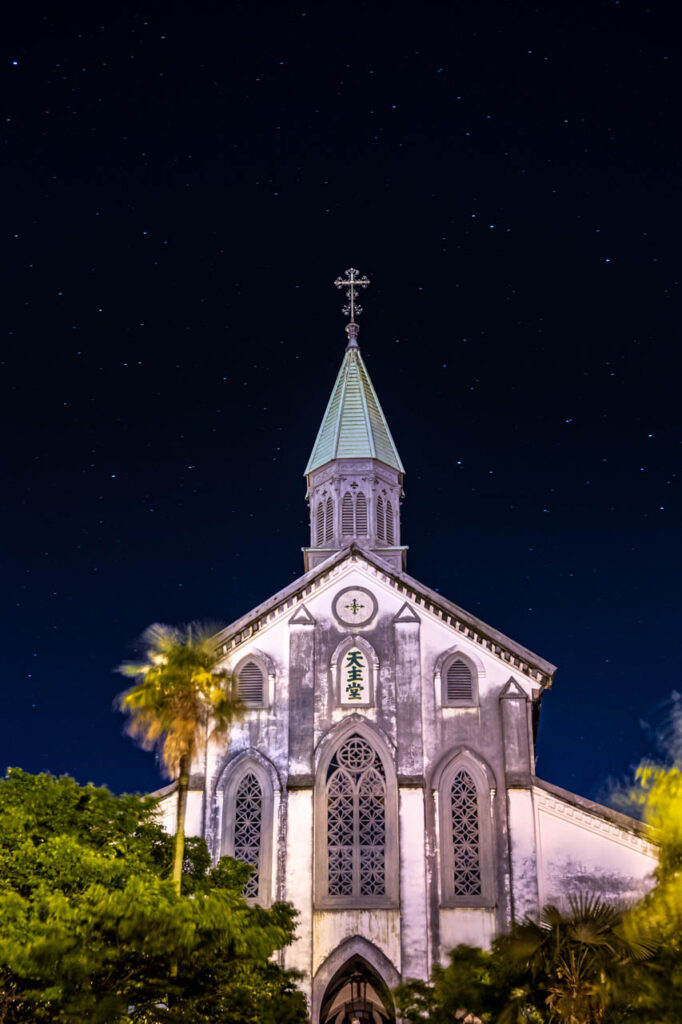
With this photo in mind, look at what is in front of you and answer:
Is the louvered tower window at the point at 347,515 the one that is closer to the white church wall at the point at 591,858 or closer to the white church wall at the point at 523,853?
the white church wall at the point at 523,853

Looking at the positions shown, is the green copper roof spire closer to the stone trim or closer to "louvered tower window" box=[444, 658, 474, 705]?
"louvered tower window" box=[444, 658, 474, 705]

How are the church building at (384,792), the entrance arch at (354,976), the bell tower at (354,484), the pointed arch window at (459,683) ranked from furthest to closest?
the bell tower at (354,484), the pointed arch window at (459,683), the church building at (384,792), the entrance arch at (354,976)

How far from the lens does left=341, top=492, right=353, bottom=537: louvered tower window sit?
137 ft

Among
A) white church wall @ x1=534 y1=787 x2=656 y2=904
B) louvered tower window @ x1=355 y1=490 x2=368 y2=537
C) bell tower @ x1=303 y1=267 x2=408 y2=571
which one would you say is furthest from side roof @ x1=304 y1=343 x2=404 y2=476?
white church wall @ x1=534 y1=787 x2=656 y2=904

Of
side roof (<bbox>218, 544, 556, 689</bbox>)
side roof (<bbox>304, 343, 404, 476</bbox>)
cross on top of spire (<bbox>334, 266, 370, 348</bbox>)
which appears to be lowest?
side roof (<bbox>218, 544, 556, 689</bbox>)

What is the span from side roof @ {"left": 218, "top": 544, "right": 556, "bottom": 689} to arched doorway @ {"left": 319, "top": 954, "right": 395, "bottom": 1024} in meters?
9.84

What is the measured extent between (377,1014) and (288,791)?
7746mm

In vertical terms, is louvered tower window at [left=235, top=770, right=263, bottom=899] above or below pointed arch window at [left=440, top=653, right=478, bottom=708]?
below

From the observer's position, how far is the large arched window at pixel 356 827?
32.5 m

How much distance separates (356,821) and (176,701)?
44.2ft

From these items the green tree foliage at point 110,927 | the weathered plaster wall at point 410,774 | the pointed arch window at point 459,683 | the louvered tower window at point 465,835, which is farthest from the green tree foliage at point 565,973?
the pointed arch window at point 459,683

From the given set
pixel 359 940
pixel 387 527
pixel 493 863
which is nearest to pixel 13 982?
pixel 359 940

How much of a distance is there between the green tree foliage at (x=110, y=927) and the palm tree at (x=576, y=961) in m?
4.90

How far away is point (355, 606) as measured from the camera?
36125 mm
